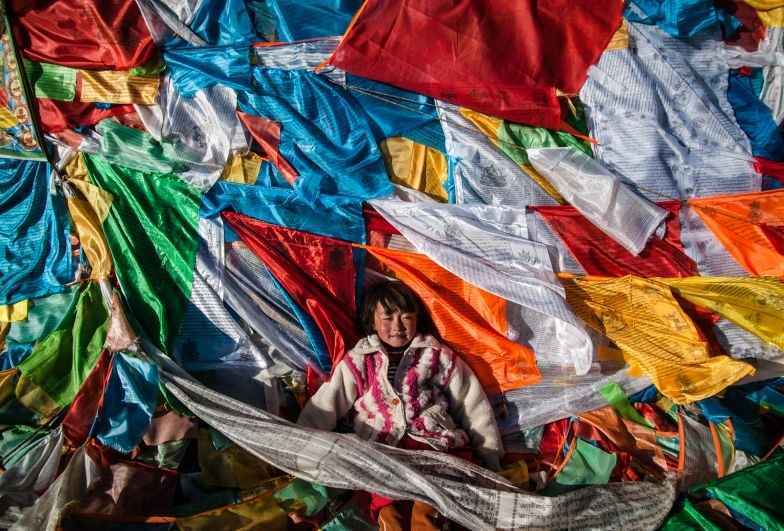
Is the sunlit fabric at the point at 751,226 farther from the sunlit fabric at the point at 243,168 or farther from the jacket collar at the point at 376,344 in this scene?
the sunlit fabric at the point at 243,168

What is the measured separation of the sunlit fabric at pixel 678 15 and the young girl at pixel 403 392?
59.5 inches

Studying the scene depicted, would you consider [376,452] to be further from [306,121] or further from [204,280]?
[306,121]

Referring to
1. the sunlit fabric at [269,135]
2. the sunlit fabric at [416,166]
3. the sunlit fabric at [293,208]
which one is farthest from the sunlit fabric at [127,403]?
the sunlit fabric at [416,166]

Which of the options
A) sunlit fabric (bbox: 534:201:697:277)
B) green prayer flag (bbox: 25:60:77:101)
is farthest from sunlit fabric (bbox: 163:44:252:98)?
sunlit fabric (bbox: 534:201:697:277)

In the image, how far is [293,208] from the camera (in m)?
3.04

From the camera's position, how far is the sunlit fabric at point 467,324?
306cm

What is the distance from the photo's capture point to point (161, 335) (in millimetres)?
2861

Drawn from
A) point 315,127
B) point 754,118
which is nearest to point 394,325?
point 315,127

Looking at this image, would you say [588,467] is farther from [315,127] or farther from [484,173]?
[315,127]

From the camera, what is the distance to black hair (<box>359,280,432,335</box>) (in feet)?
9.73

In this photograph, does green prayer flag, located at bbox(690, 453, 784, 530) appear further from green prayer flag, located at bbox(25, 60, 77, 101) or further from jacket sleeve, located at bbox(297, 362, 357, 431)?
green prayer flag, located at bbox(25, 60, 77, 101)

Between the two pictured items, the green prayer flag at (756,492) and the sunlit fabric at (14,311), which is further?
the sunlit fabric at (14,311)

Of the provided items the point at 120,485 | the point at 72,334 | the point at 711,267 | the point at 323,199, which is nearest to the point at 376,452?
the point at 120,485

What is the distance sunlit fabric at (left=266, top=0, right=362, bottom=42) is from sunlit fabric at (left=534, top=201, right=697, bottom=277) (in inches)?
43.0
